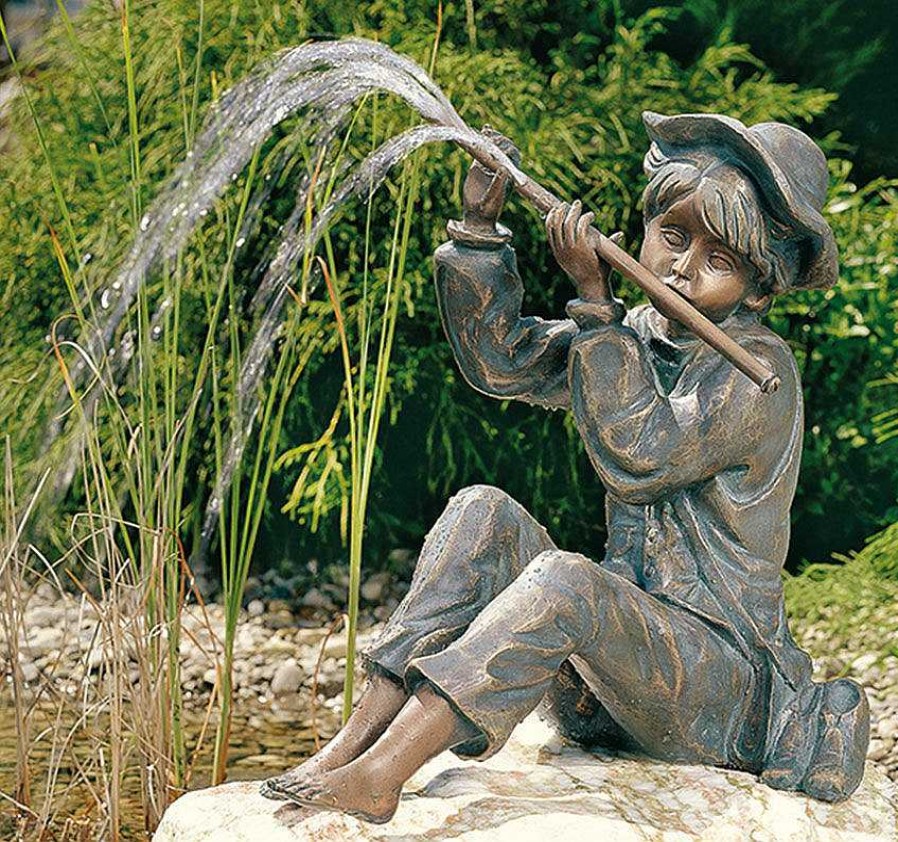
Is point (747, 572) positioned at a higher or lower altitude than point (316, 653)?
higher

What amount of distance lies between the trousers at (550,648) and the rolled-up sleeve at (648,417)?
0.15 meters

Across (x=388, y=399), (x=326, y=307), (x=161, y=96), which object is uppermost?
(x=161, y=96)

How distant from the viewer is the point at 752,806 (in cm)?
271

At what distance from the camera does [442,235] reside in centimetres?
547

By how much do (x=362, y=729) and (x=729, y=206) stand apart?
927 mm

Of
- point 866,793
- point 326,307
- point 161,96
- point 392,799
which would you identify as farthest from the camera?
point 161,96

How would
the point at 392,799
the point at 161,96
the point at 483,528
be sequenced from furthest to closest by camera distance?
the point at 161,96 < the point at 483,528 < the point at 392,799

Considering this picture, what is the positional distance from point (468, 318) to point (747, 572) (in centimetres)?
58

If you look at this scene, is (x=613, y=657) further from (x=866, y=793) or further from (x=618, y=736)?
(x=866, y=793)

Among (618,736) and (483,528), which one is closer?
(483,528)

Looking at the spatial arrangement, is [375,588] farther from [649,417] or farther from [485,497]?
[649,417]

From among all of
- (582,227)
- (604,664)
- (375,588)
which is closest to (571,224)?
(582,227)

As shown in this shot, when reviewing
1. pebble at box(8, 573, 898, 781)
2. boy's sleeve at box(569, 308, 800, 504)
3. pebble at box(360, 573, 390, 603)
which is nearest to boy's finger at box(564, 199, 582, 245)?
boy's sleeve at box(569, 308, 800, 504)

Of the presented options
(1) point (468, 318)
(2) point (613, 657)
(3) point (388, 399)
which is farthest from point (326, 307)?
(2) point (613, 657)
